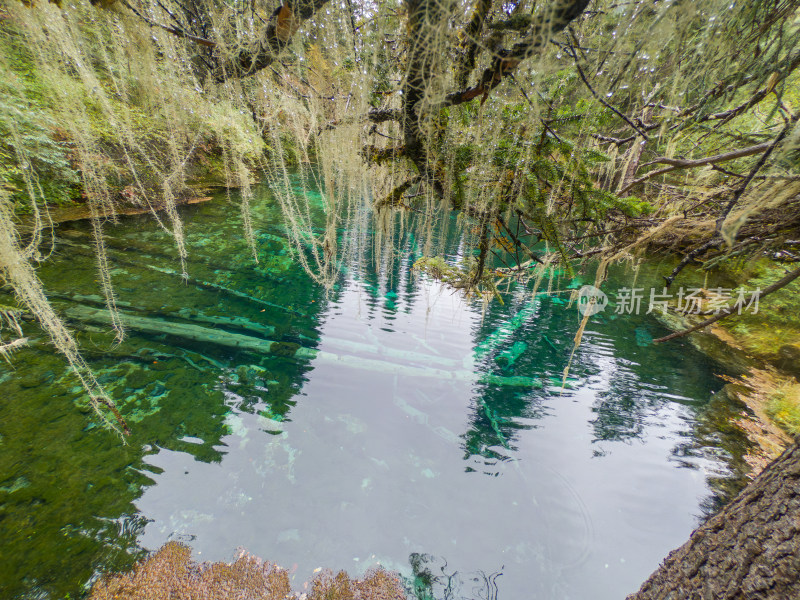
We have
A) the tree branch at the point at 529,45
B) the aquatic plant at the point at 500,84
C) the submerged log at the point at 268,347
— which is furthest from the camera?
the submerged log at the point at 268,347

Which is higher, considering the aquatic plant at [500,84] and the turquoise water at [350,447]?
the aquatic plant at [500,84]

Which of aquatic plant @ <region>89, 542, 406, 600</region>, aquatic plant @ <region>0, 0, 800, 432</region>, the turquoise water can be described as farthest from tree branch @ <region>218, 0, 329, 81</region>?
aquatic plant @ <region>89, 542, 406, 600</region>

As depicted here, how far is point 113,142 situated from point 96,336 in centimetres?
462

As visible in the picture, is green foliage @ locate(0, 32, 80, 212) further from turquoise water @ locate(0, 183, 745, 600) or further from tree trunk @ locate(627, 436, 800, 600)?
tree trunk @ locate(627, 436, 800, 600)

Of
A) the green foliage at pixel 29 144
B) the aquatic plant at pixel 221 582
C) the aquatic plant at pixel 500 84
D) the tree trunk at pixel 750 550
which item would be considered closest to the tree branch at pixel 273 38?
the aquatic plant at pixel 500 84

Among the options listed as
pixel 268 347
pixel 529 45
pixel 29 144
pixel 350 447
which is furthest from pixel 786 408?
pixel 29 144

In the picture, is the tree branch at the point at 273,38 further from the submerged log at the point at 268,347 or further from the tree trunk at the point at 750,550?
the submerged log at the point at 268,347

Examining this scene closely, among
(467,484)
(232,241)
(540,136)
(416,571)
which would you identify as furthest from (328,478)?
(232,241)

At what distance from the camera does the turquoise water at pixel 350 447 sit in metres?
2.26

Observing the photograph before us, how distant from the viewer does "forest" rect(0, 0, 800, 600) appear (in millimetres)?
1209

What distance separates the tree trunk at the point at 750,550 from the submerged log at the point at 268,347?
328cm

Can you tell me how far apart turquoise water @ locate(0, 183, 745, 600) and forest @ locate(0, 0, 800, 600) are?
3 centimetres

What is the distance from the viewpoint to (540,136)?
1.59 metres

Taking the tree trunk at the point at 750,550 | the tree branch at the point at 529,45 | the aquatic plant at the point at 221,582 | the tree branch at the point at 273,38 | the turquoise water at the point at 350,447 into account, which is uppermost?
the tree branch at the point at 273,38
